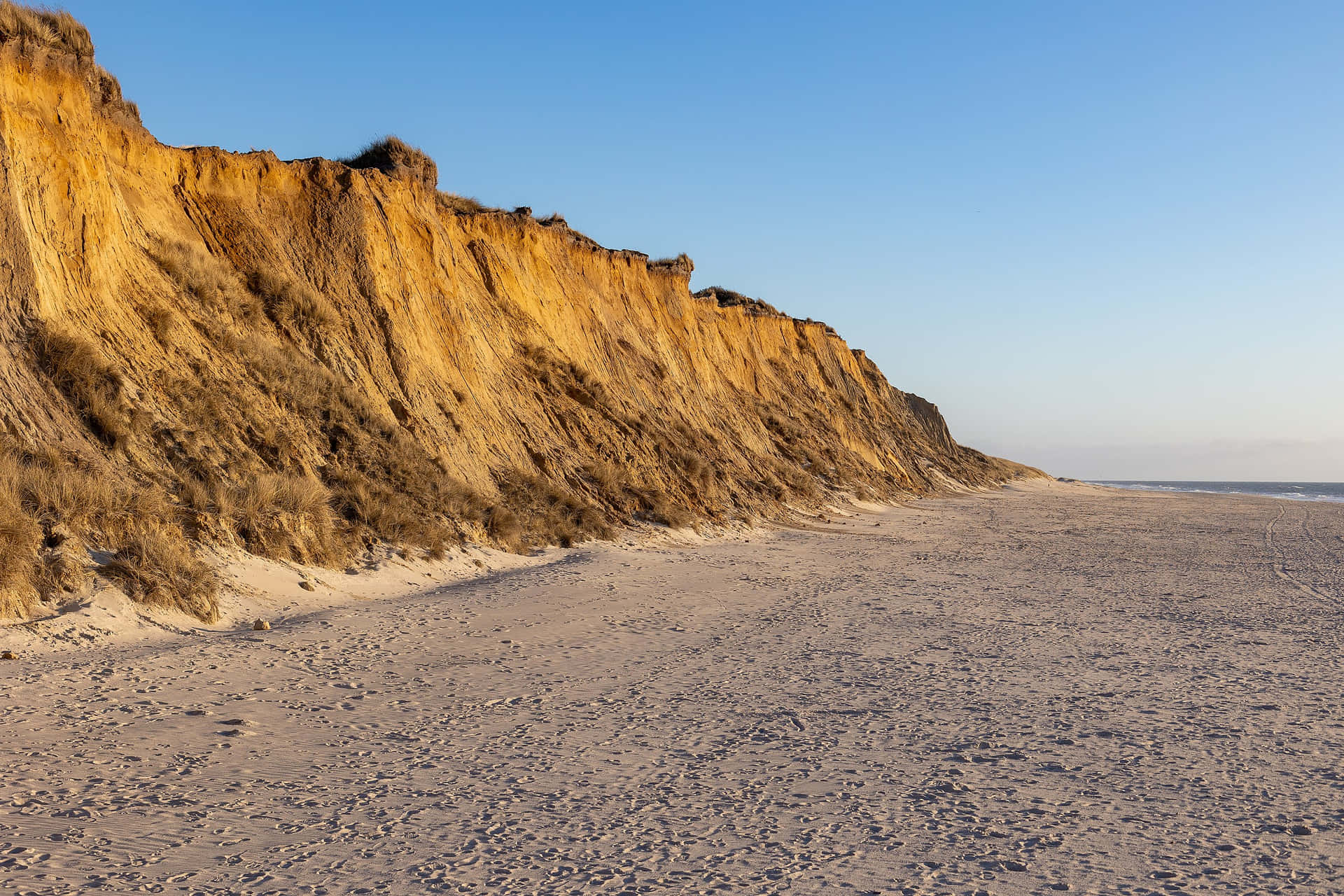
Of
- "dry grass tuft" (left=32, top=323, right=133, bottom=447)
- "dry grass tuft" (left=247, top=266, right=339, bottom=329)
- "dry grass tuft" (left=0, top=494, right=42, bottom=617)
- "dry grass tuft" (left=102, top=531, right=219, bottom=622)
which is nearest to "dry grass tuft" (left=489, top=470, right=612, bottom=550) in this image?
"dry grass tuft" (left=247, top=266, right=339, bottom=329)

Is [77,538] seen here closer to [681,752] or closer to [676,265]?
[681,752]

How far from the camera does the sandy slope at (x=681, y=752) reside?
4.31 metres

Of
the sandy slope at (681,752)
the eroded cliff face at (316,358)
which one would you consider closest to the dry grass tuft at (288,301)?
the eroded cliff face at (316,358)

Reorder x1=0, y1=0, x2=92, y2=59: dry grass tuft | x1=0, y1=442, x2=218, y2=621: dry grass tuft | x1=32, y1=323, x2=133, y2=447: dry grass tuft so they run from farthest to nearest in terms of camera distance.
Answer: x1=0, y1=0, x2=92, y2=59: dry grass tuft
x1=32, y1=323, x2=133, y2=447: dry grass tuft
x1=0, y1=442, x2=218, y2=621: dry grass tuft

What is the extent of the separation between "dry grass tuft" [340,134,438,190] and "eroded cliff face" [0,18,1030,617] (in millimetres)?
287

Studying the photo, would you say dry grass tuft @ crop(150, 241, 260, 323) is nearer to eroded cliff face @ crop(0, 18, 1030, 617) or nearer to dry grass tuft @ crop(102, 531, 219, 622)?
eroded cliff face @ crop(0, 18, 1030, 617)

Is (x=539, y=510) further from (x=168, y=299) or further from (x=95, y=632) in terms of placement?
(x=95, y=632)

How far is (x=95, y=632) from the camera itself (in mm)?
7992

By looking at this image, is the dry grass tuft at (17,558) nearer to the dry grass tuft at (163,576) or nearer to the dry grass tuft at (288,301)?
the dry grass tuft at (163,576)

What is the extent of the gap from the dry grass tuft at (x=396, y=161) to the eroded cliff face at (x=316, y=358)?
287mm

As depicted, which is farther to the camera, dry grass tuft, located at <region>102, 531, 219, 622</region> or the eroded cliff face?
the eroded cliff face

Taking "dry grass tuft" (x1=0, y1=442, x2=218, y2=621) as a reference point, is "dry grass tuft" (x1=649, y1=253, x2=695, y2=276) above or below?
above

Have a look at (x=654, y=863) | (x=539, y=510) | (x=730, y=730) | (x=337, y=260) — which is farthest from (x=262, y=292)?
(x=654, y=863)

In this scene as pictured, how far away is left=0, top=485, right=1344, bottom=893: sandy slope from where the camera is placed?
4312 mm
